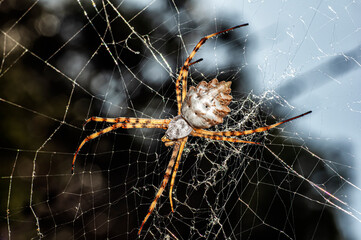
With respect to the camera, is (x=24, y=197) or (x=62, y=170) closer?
(x=24, y=197)

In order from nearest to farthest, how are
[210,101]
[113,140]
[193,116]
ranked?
1. [210,101]
2. [193,116]
3. [113,140]

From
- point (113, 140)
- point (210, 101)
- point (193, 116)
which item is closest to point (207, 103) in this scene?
→ point (210, 101)

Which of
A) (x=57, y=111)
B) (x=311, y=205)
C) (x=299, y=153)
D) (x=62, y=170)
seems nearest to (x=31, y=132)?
(x=57, y=111)

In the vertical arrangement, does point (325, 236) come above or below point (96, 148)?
below

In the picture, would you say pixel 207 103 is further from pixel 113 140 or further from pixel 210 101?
pixel 113 140

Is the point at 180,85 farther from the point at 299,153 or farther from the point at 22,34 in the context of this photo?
the point at 299,153

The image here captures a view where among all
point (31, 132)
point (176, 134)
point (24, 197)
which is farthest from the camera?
point (31, 132)
